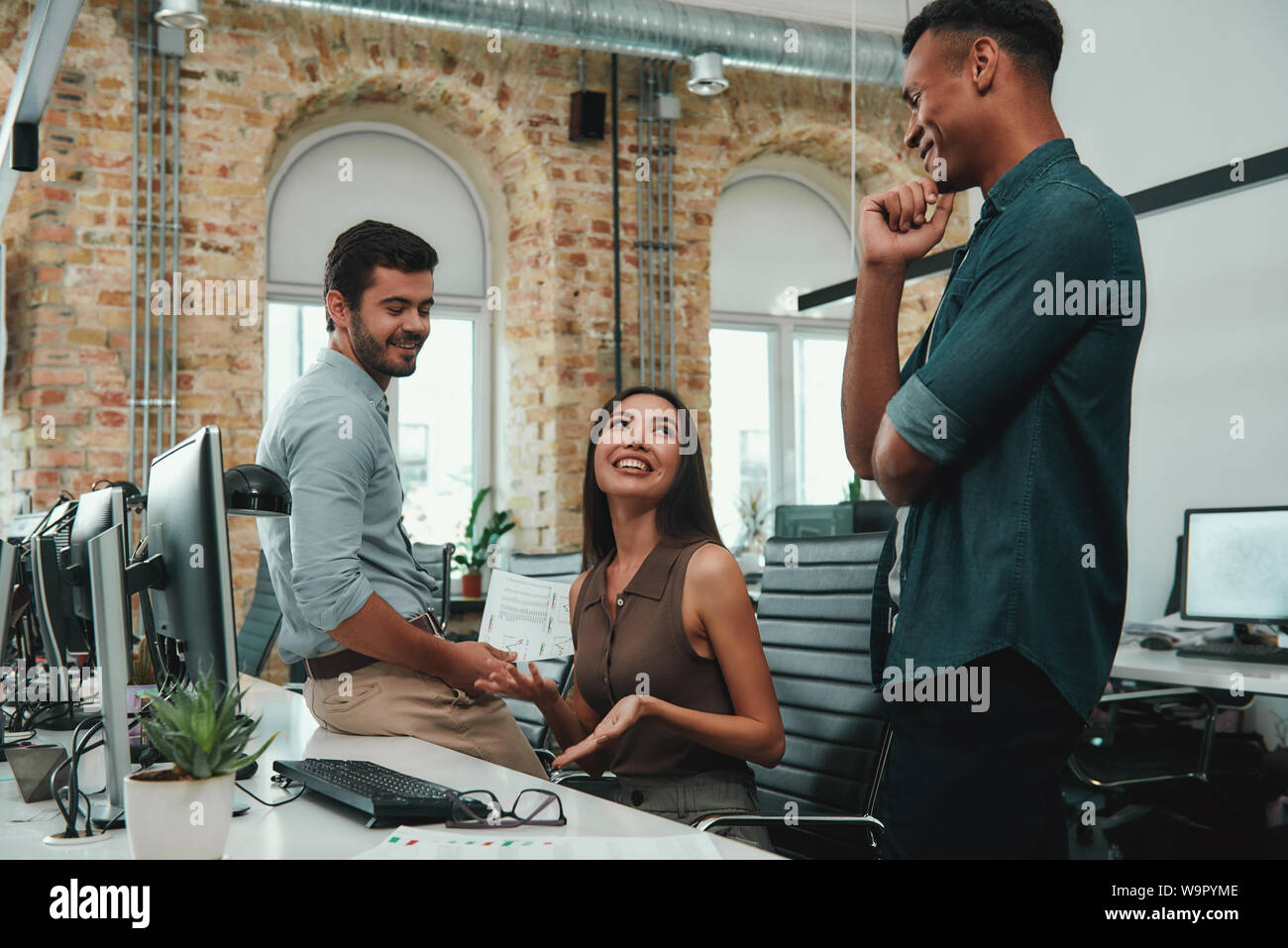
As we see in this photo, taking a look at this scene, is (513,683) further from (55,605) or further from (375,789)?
(55,605)

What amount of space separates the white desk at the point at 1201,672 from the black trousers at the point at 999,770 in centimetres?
172

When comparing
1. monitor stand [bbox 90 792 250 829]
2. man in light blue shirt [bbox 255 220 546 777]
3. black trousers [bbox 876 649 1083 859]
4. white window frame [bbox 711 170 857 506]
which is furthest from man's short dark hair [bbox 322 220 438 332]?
white window frame [bbox 711 170 857 506]

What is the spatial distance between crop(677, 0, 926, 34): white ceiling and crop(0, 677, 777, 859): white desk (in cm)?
463

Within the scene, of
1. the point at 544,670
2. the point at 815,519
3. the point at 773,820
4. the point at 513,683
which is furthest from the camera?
the point at 815,519

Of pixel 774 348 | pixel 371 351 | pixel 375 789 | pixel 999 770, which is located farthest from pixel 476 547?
pixel 999 770

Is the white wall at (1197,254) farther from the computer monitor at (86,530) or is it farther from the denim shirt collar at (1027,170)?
the computer monitor at (86,530)

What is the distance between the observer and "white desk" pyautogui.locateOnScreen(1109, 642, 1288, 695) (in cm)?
281

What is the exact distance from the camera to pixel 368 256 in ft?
6.64

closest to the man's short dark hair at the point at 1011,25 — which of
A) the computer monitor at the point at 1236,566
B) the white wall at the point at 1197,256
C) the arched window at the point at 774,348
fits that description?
the computer monitor at the point at 1236,566

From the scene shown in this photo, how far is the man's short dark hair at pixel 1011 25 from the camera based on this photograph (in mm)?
1243

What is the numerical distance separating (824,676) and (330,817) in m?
0.94

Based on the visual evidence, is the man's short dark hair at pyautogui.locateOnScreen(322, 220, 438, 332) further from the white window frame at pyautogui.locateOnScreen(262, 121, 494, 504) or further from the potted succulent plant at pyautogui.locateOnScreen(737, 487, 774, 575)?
the potted succulent plant at pyautogui.locateOnScreen(737, 487, 774, 575)
